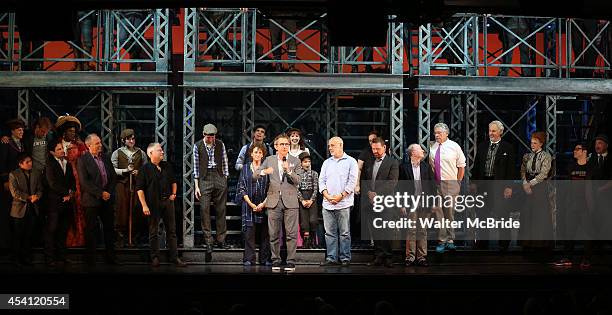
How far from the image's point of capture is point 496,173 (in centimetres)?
1378

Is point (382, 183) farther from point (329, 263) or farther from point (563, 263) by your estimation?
point (563, 263)

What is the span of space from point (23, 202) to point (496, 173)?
7300 millimetres

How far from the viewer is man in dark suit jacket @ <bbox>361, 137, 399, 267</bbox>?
13141 millimetres

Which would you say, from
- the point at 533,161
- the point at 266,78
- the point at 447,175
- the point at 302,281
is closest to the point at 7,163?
the point at 266,78

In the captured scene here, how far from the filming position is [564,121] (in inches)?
741

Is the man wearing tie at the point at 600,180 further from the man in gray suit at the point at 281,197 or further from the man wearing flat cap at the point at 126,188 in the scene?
the man wearing flat cap at the point at 126,188

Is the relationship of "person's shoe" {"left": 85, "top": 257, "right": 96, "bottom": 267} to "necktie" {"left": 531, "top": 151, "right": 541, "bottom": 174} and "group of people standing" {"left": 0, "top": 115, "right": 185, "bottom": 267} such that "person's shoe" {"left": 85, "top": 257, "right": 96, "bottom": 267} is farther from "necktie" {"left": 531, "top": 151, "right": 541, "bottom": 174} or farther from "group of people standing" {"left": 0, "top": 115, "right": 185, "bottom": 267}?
"necktie" {"left": 531, "top": 151, "right": 541, "bottom": 174}

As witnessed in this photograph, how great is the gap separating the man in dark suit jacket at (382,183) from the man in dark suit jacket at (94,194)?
13.1 ft

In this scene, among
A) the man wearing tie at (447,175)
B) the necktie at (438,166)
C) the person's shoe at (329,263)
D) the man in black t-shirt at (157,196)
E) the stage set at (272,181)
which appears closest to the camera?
the stage set at (272,181)

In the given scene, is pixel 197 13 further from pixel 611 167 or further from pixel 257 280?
pixel 611 167

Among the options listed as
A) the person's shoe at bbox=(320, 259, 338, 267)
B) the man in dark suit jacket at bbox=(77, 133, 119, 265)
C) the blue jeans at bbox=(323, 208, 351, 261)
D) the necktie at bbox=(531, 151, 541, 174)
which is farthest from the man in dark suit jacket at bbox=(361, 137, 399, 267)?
the man in dark suit jacket at bbox=(77, 133, 119, 265)

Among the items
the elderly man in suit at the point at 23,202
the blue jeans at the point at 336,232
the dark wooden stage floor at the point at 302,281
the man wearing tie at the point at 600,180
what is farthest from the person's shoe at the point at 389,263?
the elderly man in suit at the point at 23,202

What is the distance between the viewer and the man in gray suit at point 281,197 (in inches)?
508

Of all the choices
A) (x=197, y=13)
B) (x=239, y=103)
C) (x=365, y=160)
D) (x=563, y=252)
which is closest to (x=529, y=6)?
(x=365, y=160)
